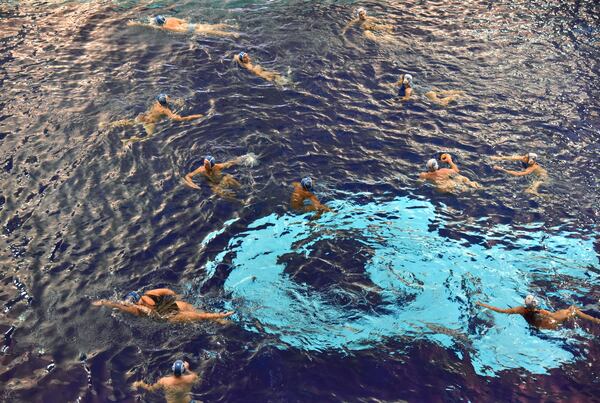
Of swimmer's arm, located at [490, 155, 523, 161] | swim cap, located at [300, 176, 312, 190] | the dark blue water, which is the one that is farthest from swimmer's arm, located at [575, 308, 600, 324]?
swim cap, located at [300, 176, 312, 190]

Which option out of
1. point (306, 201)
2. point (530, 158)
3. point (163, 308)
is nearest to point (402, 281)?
point (306, 201)

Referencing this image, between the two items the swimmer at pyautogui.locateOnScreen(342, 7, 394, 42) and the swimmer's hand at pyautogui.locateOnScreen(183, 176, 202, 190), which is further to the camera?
the swimmer at pyautogui.locateOnScreen(342, 7, 394, 42)

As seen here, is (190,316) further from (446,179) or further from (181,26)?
(181,26)

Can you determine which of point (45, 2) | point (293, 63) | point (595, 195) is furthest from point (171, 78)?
point (595, 195)

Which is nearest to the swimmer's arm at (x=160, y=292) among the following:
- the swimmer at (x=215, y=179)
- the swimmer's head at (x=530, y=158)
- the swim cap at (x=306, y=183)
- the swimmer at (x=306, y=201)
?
the swimmer at (x=215, y=179)

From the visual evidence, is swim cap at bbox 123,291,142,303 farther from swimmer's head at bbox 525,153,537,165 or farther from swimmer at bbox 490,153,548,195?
swimmer's head at bbox 525,153,537,165

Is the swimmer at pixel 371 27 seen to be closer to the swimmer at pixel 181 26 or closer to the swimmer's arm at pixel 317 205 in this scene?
the swimmer at pixel 181 26

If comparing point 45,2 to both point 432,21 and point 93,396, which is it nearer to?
point 432,21

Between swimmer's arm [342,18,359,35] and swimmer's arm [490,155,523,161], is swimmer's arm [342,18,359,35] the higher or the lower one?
the higher one
